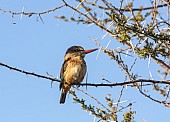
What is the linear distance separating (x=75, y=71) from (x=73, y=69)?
5 cm

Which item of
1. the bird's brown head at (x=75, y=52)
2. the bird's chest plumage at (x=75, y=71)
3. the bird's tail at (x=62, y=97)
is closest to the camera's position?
the bird's chest plumage at (x=75, y=71)

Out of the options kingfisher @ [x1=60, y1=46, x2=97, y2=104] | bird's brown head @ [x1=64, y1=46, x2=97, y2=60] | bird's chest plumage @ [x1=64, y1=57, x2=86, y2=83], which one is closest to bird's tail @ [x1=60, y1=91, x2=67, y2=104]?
kingfisher @ [x1=60, y1=46, x2=97, y2=104]

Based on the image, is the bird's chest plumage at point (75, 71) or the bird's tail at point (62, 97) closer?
the bird's chest plumage at point (75, 71)

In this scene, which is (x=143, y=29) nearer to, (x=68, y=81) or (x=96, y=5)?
(x=96, y=5)

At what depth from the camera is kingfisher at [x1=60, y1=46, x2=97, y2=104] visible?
17.7 feet

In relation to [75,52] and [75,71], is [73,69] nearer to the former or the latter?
[75,71]

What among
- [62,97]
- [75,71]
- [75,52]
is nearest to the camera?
[75,71]

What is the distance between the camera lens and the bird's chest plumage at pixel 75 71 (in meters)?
5.38

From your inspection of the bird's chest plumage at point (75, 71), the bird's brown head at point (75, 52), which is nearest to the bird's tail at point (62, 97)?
the bird's chest plumage at point (75, 71)

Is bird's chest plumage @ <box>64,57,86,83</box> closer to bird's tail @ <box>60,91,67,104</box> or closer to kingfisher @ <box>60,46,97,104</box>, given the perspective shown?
kingfisher @ <box>60,46,97,104</box>

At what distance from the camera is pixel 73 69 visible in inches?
214

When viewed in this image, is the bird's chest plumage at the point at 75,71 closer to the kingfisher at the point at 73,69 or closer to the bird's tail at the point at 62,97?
the kingfisher at the point at 73,69

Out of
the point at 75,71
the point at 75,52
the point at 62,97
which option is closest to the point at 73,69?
the point at 75,71

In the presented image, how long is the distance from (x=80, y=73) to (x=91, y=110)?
5.19 feet
